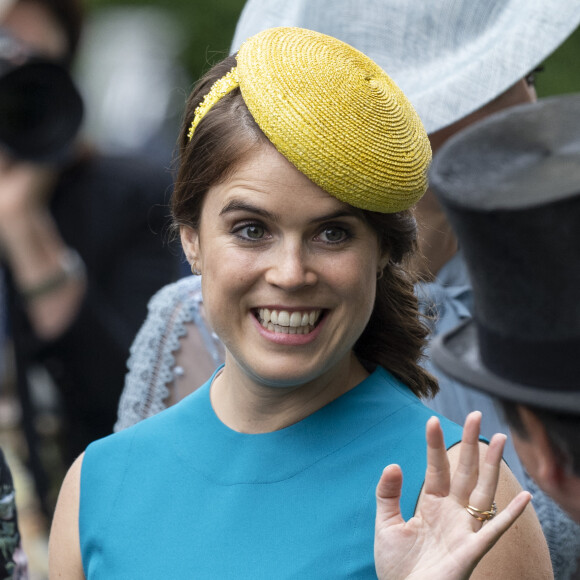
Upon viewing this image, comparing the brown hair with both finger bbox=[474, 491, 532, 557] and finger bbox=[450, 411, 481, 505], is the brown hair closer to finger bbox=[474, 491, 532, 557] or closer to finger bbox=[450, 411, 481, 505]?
finger bbox=[450, 411, 481, 505]

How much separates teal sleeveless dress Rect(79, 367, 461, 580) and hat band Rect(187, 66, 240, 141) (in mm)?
682

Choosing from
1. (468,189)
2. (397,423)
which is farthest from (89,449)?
(468,189)

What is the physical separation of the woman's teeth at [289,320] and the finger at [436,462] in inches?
17.8

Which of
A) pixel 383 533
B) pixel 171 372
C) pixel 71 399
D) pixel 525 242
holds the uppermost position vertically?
pixel 525 242

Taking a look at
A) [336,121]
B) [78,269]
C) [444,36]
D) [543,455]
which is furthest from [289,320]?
[78,269]

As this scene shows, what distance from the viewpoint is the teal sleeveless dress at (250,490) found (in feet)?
7.45

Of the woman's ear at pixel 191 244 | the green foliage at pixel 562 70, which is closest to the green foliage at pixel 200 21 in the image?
the green foliage at pixel 562 70

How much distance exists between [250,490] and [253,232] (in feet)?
1.84

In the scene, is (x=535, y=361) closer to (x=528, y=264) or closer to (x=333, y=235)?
(x=528, y=264)

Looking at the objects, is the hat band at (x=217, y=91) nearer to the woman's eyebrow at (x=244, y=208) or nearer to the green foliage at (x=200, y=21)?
the woman's eyebrow at (x=244, y=208)

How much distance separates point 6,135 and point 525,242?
2.31 metres

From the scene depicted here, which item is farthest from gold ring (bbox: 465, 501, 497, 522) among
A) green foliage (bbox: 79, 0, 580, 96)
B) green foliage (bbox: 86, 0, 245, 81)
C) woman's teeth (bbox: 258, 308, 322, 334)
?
green foliage (bbox: 86, 0, 245, 81)

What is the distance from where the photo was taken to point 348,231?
2.34 meters

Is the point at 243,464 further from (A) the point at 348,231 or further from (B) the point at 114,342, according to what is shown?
(B) the point at 114,342
